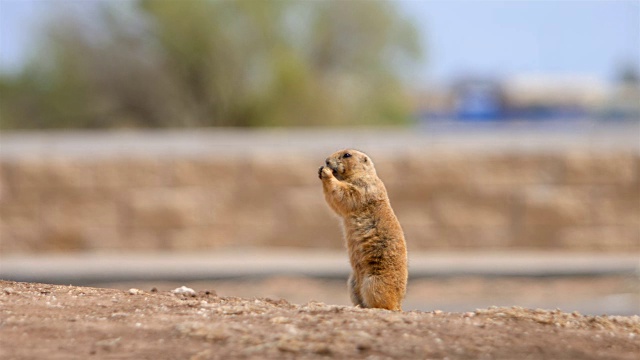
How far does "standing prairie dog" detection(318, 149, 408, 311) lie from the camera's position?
8492 mm

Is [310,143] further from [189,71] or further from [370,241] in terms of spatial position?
[370,241]

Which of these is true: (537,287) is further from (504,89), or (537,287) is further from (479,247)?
(504,89)

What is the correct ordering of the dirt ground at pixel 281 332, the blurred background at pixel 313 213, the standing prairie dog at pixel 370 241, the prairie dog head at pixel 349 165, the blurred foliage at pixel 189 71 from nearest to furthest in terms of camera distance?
the dirt ground at pixel 281 332 < the standing prairie dog at pixel 370 241 < the prairie dog head at pixel 349 165 < the blurred background at pixel 313 213 < the blurred foliage at pixel 189 71

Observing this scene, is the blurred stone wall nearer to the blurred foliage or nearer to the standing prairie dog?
the blurred foliage

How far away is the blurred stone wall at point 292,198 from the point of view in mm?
20531

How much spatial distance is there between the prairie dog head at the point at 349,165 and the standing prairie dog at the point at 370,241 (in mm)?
99

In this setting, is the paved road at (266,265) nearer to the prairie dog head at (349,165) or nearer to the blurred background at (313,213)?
the blurred background at (313,213)

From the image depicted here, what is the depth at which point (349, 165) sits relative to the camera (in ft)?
30.6

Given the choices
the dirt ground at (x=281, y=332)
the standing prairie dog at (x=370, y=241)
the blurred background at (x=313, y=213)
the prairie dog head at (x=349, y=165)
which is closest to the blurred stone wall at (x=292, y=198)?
the blurred background at (x=313, y=213)

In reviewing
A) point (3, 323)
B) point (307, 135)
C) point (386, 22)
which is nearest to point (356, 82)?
point (386, 22)

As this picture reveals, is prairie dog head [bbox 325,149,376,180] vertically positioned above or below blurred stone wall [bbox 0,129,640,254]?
below

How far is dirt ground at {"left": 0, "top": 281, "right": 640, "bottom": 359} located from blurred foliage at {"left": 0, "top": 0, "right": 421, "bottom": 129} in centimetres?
2308

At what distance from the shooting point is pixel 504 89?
89.8 metres

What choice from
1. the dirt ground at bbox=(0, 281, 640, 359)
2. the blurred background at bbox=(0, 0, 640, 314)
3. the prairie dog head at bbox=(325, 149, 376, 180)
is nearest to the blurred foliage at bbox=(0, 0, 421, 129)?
the blurred background at bbox=(0, 0, 640, 314)
